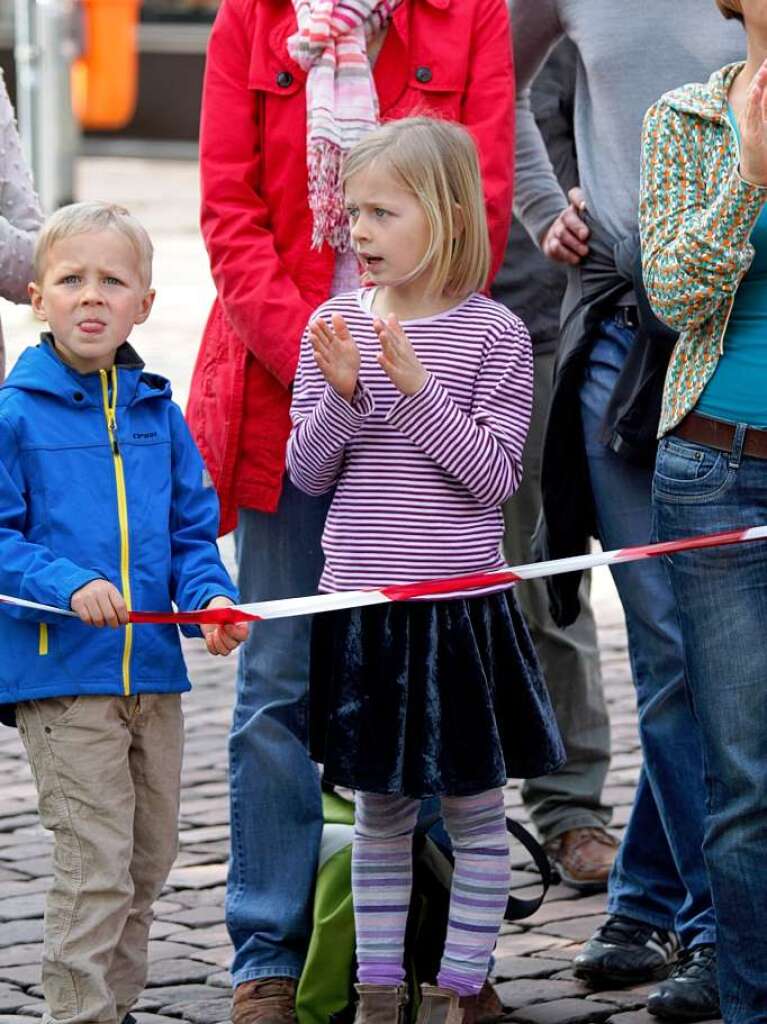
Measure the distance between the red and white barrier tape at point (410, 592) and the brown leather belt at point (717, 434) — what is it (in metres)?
0.13

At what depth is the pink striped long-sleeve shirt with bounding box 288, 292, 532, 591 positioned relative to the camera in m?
3.81

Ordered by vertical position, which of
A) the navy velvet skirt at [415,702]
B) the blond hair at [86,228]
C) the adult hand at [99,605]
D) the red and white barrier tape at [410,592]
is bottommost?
the navy velvet skirt at [415,702]

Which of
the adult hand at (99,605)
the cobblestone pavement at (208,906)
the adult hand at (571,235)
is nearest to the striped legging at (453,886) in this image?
the cobblestone pavement at (208,906)

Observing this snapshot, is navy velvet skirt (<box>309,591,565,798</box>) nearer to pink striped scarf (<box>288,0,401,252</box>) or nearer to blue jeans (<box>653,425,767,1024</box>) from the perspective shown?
blue jeans (<box>653,425,767,1024</box>)

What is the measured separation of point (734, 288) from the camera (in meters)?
3.47

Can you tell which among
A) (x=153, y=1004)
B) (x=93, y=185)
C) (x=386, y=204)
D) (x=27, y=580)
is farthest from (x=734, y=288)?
(x=93, y=185)

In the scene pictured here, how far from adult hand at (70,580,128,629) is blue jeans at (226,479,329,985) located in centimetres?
72

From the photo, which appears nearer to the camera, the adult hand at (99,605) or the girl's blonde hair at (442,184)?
the adult hand at (99,605)

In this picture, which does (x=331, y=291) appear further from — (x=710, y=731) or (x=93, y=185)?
(x=93, y=185)

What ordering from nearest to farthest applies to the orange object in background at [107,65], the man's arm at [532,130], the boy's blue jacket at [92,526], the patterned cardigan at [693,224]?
the patterned cardigan at [693,224], the boy's blue jacket at [92,526], the man's arm at [532,130], the orange object in background at [107,65]

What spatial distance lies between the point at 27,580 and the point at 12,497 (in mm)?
169

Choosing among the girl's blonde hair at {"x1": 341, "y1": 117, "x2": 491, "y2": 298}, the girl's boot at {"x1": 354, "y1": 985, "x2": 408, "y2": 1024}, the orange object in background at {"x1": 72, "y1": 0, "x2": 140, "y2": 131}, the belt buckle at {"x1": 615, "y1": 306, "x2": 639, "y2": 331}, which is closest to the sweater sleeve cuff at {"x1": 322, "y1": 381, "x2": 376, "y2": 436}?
the girl's blonde hair at {"x1": 341, "y1": 117, "x2": 491, "y2": 298}

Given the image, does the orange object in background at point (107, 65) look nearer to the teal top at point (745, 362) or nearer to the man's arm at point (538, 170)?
the man's arm at point (538, 170)

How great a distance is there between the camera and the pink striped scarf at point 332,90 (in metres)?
4.07
